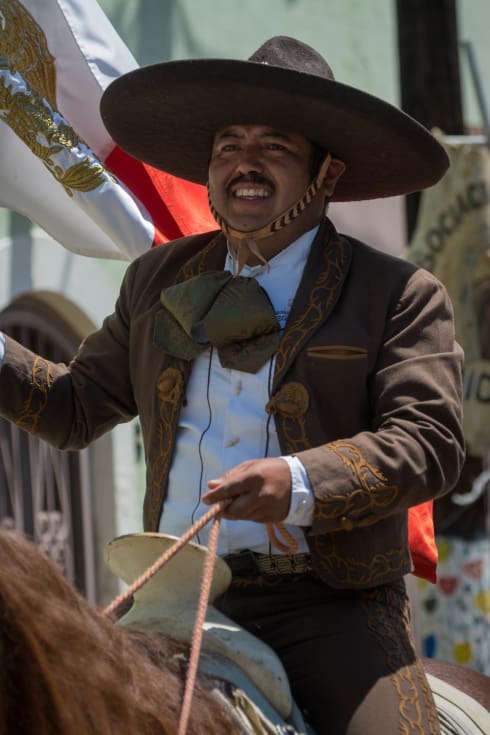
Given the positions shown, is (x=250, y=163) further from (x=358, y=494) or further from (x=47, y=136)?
(x=47, y=136)

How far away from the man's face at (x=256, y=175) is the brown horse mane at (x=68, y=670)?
3.63 ft

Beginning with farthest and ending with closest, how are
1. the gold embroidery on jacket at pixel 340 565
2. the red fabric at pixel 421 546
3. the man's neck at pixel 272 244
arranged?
the red fabric at pixel 421 546, the man's neck at pixel 272 244, the gold embroidery on jacket at pixel 340 565

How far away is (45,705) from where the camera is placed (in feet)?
7.75

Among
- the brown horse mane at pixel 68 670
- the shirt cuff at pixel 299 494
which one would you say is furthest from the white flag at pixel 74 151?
the brown horse mane at pixel 68 670

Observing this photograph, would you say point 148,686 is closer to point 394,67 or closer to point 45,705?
point 45,705

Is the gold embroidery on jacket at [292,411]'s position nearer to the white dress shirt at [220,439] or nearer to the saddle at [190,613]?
the white dress shirt at [220,439]

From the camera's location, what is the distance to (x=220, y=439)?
342 centimetres

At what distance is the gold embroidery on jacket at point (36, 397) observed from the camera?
356 cm

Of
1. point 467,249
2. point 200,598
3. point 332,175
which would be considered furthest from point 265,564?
point 467,249

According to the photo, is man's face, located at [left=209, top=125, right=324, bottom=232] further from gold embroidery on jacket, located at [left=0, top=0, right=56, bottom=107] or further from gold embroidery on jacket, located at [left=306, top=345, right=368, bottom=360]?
gold embroidery on jacket, located at [left=0, top=0, right=56, bottom=107]

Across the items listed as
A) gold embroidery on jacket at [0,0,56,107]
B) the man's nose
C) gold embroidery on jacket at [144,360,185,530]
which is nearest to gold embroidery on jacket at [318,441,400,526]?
gold embroidery on jacket at [144,360,185,530]

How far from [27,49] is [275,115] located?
5.70 feet

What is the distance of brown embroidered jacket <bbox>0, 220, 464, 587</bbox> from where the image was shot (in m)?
3.16

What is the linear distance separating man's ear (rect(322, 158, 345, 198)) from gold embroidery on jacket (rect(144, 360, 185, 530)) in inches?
22.5
